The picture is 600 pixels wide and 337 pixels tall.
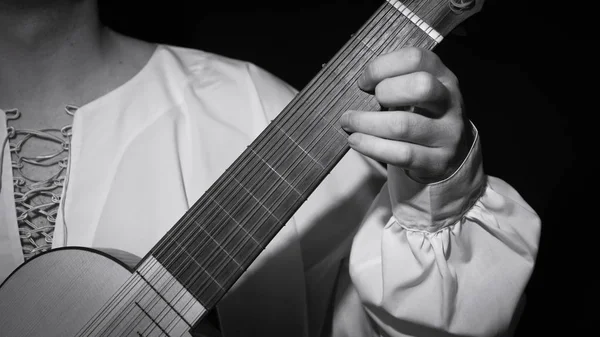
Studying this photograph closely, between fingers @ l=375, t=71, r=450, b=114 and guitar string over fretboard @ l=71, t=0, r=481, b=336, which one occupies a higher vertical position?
fingers @ l=375, t=71, r=450, b=114

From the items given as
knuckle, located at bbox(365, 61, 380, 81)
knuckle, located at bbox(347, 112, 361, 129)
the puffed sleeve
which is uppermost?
knuckle, located at bbox(365, 61, 380, 81)

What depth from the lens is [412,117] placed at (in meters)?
0.62

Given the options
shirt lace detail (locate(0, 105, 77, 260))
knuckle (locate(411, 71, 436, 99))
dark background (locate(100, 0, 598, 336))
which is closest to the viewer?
knuckle (locate(411, 71, 436, 99))

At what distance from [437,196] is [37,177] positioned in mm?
687

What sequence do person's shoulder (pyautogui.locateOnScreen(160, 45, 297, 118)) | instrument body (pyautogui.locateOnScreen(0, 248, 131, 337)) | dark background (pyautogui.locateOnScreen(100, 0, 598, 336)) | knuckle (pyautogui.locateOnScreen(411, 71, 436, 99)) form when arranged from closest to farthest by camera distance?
knuckle (pyautogui.locateOnScreen(411, 71, 436, 99)), instrument body (pyautogui.locateOnScreen(0, 248, 131, 337)), person's shoulder (pyautogui.locateOnScreen(160, 45, 297, 118)), dark background (pyautogui.locateOnScreen(100, 0, 598, 336))

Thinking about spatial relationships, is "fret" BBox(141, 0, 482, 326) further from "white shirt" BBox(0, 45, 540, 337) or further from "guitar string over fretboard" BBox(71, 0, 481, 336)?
"white shirt" BBox(0, 45, 540, 337)

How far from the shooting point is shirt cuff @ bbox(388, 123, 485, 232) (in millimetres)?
694

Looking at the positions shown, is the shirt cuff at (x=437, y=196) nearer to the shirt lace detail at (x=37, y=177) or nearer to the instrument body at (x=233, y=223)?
the instrument body at (x=233, y=223)

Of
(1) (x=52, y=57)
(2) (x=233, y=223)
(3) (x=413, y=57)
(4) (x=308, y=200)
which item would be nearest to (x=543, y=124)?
(4) (x=308, y=200)

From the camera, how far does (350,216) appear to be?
966mm

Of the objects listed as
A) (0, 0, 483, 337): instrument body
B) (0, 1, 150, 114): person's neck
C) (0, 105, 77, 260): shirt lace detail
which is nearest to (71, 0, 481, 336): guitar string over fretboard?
(0, 0, 483, 337): instrument body

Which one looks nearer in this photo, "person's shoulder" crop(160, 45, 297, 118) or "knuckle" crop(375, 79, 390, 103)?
"knuckle" crop(375, 79, 390, 103)

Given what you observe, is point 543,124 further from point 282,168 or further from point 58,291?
point 58,291

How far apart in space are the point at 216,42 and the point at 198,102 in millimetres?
599
